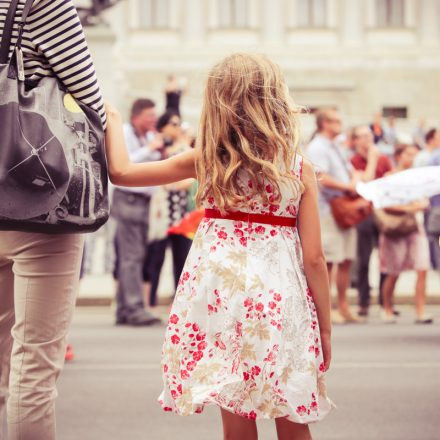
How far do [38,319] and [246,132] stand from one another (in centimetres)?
92

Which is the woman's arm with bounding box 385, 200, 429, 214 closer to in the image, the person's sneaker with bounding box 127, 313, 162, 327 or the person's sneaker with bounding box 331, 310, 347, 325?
the person's sneaker with bounding box 331, 310, 347, 325

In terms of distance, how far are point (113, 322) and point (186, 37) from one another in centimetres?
3683

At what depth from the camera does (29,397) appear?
3.96 meters

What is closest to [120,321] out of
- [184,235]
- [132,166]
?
[184,235]

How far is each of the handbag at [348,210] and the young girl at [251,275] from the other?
706 centimetres

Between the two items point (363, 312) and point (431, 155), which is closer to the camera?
point (431, 155)

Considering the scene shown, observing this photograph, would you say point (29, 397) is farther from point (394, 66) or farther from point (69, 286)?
point (394, 66)

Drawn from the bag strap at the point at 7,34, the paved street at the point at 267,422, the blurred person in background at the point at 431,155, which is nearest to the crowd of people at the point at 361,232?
the blurred person in background at the point at 431,155

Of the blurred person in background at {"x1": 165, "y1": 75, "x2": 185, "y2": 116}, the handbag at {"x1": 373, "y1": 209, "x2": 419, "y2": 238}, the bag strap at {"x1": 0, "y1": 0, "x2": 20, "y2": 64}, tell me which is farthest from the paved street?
the blurred person in background at {"x1": 165, "y1": 75, "x2": 185, "y2": 116}

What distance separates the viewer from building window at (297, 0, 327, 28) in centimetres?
4809

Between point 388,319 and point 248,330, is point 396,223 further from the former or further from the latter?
point 248,330

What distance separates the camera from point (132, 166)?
4.28 meters

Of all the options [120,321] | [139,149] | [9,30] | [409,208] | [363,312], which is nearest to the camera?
[9,30]

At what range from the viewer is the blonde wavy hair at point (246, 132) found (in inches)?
161
